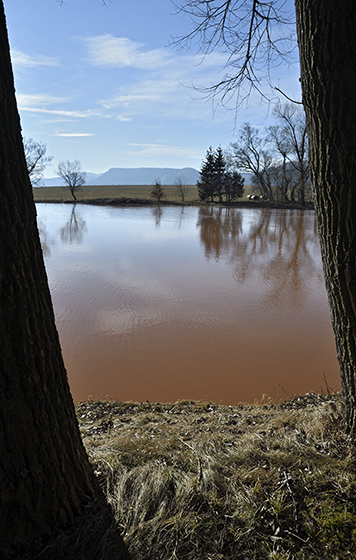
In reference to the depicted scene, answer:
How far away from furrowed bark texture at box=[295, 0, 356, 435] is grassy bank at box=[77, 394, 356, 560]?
560 millimetres

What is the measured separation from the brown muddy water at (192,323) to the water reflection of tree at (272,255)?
0.06 m

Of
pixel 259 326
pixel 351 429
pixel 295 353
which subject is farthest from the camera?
pixel 259 326

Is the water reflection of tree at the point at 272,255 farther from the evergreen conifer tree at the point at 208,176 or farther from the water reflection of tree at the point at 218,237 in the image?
the evergreen conifer tree at the point at 208,176

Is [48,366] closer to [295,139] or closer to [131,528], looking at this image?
[131,528]

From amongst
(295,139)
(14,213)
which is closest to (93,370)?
(14,213)

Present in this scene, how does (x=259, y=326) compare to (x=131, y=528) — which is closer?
(x=131, y=528)

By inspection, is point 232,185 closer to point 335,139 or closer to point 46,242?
point 46,242

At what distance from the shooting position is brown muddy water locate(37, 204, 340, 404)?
5.55 meters

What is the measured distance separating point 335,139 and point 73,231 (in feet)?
71.9

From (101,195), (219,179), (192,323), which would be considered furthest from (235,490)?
(101,195)

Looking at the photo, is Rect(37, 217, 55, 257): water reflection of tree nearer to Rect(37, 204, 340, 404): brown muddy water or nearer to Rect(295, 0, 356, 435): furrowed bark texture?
Rect(37, 204, 340, 404): brown muddy water

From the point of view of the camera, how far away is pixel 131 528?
1877mm

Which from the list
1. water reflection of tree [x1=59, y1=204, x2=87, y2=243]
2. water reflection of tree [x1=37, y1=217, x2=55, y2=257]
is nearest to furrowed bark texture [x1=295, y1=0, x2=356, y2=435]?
water reflection of tree [x1=37, y1=217, x2=55, y2=257]

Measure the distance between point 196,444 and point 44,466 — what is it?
1.37 meters
